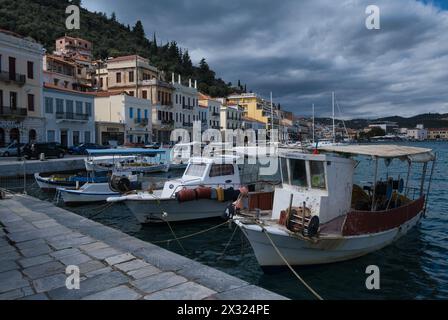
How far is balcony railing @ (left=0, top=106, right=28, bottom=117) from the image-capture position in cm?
3509

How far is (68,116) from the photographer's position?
42.2m

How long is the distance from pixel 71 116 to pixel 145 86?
16.7 m

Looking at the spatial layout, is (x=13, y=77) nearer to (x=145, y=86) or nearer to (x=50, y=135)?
(x=50, y=135)

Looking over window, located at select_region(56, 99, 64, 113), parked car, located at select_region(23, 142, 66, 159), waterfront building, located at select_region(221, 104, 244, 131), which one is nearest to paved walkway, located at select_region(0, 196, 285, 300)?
parked car, located at select_region(23, 142, 66, 159)

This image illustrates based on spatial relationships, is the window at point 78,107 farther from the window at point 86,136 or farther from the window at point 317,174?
the window at point 317,174

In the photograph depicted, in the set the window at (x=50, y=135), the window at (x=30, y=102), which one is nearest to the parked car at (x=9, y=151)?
the window at (x=30, y=102)

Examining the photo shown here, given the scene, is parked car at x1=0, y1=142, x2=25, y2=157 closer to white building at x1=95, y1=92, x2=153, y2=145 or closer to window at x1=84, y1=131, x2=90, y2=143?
window at x1=84, y1=131, x2=90, y2=143

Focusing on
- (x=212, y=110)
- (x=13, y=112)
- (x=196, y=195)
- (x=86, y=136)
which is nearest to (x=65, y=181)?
(x=196, y=195)

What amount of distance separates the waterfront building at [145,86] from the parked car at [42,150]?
22536 millimetres

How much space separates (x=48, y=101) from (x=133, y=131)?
13.1 metres

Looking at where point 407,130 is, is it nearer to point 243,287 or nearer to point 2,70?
point 2,70

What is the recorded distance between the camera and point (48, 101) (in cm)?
4078

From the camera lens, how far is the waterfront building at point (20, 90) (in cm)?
3578

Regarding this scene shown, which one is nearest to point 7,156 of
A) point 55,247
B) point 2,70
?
point 2,70
